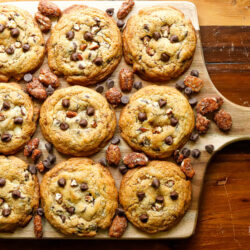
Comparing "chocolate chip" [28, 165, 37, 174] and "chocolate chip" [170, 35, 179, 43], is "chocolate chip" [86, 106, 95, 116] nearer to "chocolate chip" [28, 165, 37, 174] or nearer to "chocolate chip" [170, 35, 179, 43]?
"chocolate chip" [28, 165, 37, 174]

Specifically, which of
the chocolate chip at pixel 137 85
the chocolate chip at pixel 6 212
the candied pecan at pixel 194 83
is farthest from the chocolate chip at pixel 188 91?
the chocolate chip at pixel 6 212

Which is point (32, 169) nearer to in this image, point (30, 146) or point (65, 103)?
point (30, 146)

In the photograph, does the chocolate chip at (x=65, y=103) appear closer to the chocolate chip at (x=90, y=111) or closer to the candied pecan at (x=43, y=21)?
the chocolate chip at (x=90, y=111)

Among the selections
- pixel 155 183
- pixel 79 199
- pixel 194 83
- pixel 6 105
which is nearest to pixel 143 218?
pixel 155 183

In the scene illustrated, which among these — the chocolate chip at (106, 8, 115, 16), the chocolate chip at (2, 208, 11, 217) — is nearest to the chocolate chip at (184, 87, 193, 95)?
the chocolate chip at (106, 8, 115, 16)

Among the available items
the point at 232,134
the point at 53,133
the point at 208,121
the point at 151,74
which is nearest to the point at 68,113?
the point at 53,133

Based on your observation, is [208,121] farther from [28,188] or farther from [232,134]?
[28,188]

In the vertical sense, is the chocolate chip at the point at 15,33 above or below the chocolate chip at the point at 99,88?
above
